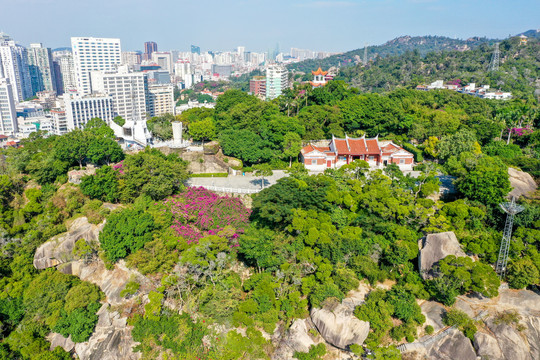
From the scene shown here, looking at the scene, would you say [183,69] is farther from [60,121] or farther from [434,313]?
[434,313]

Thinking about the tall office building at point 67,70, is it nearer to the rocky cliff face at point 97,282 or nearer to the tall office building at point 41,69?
the tall office building at point 41,69

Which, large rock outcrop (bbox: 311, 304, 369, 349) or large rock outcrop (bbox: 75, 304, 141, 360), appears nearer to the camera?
large rock outcrop (bbox: 311, 304, 369, 349)

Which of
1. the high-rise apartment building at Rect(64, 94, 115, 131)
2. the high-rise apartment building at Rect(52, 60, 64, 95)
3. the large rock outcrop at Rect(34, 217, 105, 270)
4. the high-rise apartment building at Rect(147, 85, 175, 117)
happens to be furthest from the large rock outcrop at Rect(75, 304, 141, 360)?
the high-rise apartment building at Rect(52, 60, 64, 95)

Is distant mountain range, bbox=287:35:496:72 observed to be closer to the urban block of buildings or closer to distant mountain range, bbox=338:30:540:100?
distant mountain range, bbox=338:30:540:100

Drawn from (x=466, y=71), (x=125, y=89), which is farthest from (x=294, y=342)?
(x=466, y=71)

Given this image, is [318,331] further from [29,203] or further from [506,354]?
[29,203]

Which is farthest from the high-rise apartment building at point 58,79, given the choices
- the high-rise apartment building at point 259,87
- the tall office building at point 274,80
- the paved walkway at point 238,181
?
the paved walkway at point 238,181
